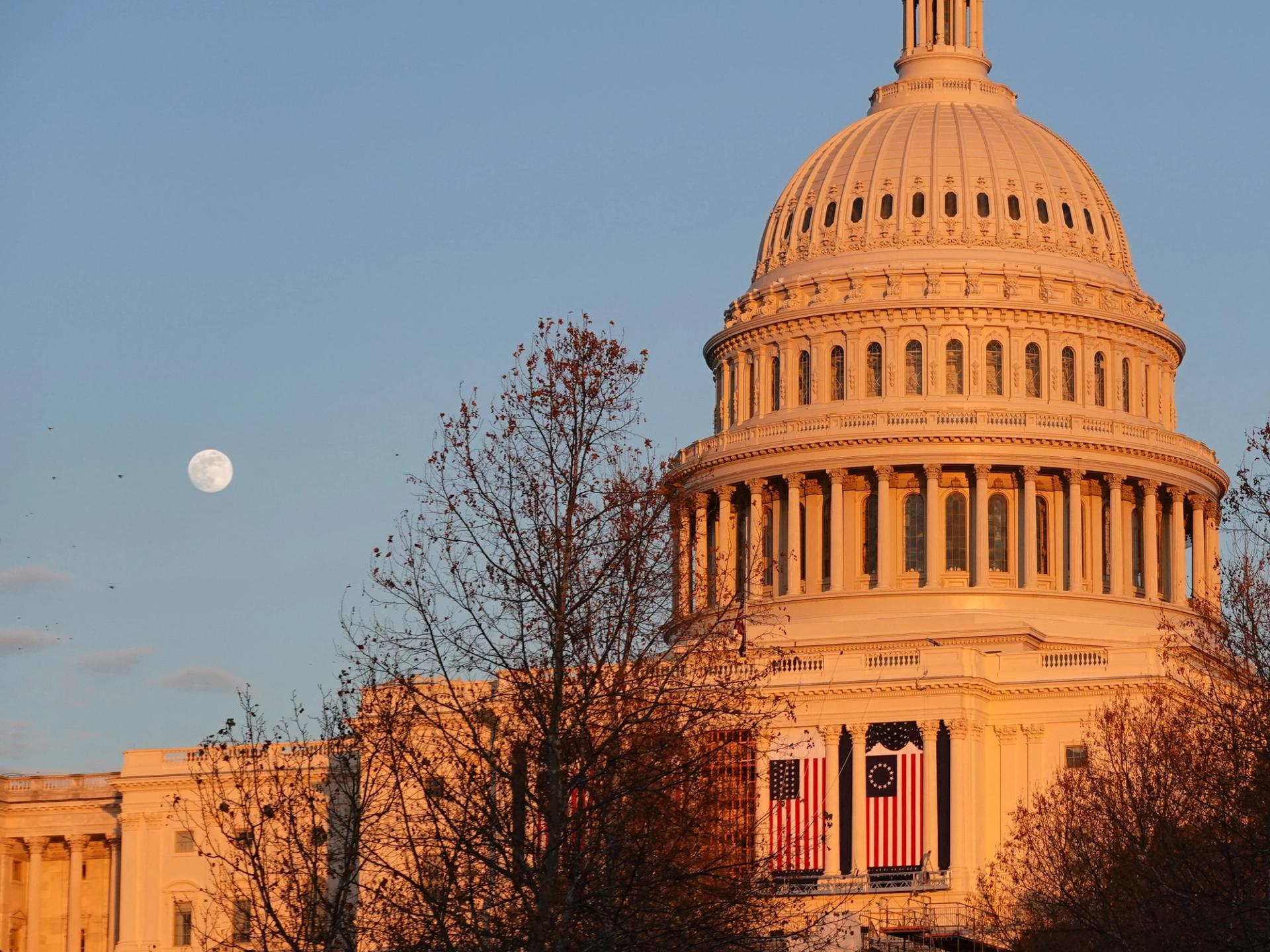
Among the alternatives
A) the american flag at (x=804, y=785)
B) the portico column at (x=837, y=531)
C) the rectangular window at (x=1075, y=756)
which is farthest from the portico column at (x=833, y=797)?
the portico column at (x=837, y=531)

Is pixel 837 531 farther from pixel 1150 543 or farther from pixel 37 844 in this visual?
pixel 37 844

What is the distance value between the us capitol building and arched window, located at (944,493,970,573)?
143 mm

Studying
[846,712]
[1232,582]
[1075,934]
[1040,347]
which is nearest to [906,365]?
[1040,347]

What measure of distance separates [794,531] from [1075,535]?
12.0 meters

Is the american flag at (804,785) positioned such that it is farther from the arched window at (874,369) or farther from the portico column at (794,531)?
the arched window at (874,369)

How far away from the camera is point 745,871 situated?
202 feet

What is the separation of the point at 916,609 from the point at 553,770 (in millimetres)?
82648

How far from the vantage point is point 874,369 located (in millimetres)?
143500

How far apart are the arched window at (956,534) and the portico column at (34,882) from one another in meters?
41.8

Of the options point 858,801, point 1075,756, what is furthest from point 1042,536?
point 858,801

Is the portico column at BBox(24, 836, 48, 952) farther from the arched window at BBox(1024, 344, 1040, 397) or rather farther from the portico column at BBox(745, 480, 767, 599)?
the arched window at BBox(1024, 344, 1040, 397)

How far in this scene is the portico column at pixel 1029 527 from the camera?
13712 centimetres

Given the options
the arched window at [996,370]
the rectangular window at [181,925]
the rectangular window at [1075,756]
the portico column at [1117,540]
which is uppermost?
the arched window at [996,370]

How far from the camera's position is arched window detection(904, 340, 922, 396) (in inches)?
5615
